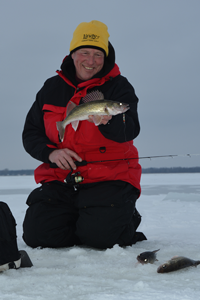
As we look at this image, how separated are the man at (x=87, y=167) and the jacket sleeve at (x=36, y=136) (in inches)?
0.5

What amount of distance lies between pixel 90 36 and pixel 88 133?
108 cm

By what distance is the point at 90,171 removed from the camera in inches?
123

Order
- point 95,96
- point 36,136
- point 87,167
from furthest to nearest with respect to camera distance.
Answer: point 36,136 < point 87,167 < point 95,96

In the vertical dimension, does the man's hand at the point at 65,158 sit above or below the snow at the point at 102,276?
above

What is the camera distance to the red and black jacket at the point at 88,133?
3.07m

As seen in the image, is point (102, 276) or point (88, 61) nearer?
point (102, 276)

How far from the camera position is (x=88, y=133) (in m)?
3.08

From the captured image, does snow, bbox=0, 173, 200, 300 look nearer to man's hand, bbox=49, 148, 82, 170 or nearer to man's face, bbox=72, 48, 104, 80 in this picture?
man's hand, bbox=49, 148, 82, 170

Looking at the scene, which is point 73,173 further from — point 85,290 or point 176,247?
point 85,290

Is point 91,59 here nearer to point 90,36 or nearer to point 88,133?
point 90,36

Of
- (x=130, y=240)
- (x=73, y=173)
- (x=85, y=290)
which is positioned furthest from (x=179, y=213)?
(x=85, y=290)

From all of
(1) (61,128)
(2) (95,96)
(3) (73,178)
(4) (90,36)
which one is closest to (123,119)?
(2) (95,96)

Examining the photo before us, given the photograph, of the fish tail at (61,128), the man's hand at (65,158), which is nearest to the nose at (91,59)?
the fish tail at (61,128)

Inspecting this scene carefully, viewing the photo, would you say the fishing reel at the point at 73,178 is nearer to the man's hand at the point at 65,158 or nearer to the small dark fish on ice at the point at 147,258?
the man's hand at the point at 65,158
